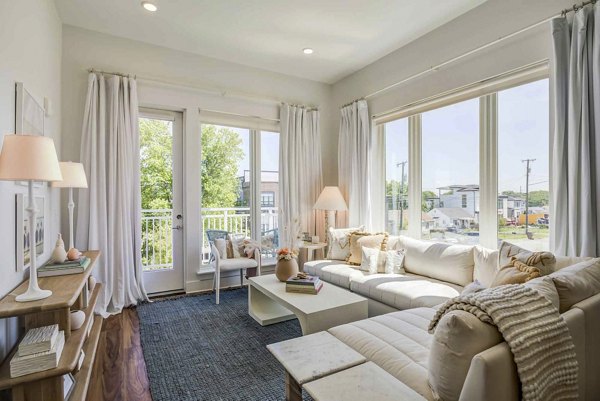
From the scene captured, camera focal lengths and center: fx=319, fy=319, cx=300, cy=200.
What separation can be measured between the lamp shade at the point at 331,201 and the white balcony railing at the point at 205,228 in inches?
30.0

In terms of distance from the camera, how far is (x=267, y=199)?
455 centimetres

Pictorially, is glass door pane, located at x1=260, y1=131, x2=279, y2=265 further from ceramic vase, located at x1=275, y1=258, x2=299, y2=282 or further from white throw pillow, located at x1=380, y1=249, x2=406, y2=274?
white throw pillow, located at x1=380, y1=249, x2=406, y2=274

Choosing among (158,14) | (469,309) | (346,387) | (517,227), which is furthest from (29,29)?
(517,227)

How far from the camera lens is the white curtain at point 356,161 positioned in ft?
13.7

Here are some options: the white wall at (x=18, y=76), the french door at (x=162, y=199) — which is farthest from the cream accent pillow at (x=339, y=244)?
the white wall at (x=18, y=76)

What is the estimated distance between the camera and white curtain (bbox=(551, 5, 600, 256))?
2141 mm

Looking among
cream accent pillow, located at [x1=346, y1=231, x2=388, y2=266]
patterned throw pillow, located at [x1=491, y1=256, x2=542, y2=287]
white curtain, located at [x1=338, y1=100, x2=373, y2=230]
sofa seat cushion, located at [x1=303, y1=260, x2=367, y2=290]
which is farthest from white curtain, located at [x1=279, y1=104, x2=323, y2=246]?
patterned throw pillow, located at [x1=491, y1=256, x2=542, y2=287]

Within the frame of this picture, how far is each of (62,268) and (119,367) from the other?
0.80 meters

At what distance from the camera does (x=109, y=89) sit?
3.39 metres

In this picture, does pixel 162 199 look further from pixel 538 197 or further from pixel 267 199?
pixel 538 197

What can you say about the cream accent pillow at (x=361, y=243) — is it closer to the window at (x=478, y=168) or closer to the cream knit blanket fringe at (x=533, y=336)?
the window at (x=478, y=168)

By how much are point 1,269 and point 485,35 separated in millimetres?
3910

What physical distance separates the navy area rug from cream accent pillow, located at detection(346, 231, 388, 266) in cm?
104

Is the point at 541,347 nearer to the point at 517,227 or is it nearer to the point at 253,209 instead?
the point at 517,227
